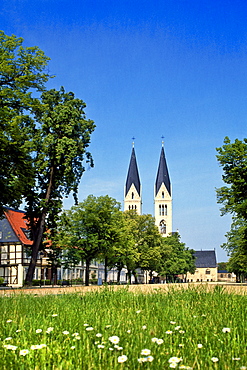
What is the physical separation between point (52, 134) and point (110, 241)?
1616cm

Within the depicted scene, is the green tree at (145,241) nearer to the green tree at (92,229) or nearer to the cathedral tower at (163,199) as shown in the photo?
the green tree at (92,229)

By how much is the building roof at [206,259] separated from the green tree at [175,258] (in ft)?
288

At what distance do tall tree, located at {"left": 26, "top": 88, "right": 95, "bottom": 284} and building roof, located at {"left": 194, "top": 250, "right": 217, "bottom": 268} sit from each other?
158 metres

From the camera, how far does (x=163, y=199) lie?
158125mm

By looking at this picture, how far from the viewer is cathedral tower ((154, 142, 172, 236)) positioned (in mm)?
152375

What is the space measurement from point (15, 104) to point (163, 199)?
135 metres

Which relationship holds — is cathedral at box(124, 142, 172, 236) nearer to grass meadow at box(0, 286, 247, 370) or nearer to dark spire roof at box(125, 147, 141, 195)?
dark spire roof at box(125, 147, 141, 195)

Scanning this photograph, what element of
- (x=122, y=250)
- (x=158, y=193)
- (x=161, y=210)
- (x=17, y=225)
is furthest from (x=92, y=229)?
(x=161, y=210)

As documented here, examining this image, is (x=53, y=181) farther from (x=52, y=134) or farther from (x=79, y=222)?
(x=79, y=222)

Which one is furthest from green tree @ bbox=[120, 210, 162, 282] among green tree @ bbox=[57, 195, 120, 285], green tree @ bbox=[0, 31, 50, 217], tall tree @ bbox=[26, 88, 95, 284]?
green tree @ bbox=[0, 31, 50, 217]

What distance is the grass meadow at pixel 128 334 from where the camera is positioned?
4492 millimetres

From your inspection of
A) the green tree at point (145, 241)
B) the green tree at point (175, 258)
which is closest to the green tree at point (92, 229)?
the green tree at point (145, 241)

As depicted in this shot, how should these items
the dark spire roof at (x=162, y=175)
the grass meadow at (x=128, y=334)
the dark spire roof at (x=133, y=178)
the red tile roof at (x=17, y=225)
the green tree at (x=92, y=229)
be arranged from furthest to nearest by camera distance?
the dark spire roof at (x=162, y=175) → the dark spire roof at (x=133, y=178) → the red tile roof at (x=17, y=225) → the green tree at (x=92, y=229) → the grass meadow at (x=128, y=334)

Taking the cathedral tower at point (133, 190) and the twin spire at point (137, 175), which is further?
the cathedral tower at point (133, 190)
